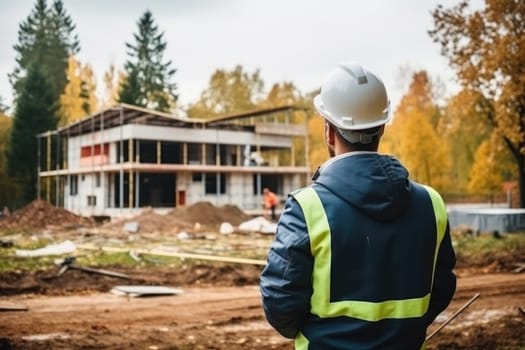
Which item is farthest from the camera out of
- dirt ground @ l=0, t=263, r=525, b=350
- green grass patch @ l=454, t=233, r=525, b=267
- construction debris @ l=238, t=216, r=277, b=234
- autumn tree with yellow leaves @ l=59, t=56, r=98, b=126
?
autumn tree with yellow leaves @ l=59, t=56, r=98, b=126

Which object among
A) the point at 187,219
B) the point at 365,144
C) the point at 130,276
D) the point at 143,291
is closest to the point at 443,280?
the point at 365,144

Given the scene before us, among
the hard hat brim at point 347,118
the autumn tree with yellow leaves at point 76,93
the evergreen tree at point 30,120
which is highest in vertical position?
the autumn tree with yellow leaves at point 76,93

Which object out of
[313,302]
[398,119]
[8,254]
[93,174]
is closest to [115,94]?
[93,174]

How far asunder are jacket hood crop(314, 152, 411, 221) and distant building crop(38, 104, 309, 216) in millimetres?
35903

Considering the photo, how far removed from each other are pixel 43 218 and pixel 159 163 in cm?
1049

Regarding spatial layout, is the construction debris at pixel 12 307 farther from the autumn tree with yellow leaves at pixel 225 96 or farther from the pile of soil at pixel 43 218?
the autumn tree with yellow leaves at pixel 225 96

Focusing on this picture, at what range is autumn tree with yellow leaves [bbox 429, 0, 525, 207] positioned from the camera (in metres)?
23.9

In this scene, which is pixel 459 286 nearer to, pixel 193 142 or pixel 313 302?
pixel 313 302

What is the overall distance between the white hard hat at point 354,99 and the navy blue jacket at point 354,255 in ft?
0.60

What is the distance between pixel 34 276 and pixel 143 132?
1107 inches

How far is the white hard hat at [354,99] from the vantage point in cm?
232

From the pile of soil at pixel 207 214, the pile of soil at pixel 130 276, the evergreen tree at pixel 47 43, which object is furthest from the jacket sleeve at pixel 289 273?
the pile of soil at pixel 207 214

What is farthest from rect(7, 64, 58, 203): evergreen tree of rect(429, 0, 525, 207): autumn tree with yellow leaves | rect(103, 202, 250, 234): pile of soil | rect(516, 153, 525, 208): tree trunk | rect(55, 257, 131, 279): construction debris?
rect(516, 153, 525, 208): tree trunk

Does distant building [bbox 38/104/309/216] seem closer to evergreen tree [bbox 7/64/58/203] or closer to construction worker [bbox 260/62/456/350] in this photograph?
evergreen tree [bbox 7/64/58/203]
